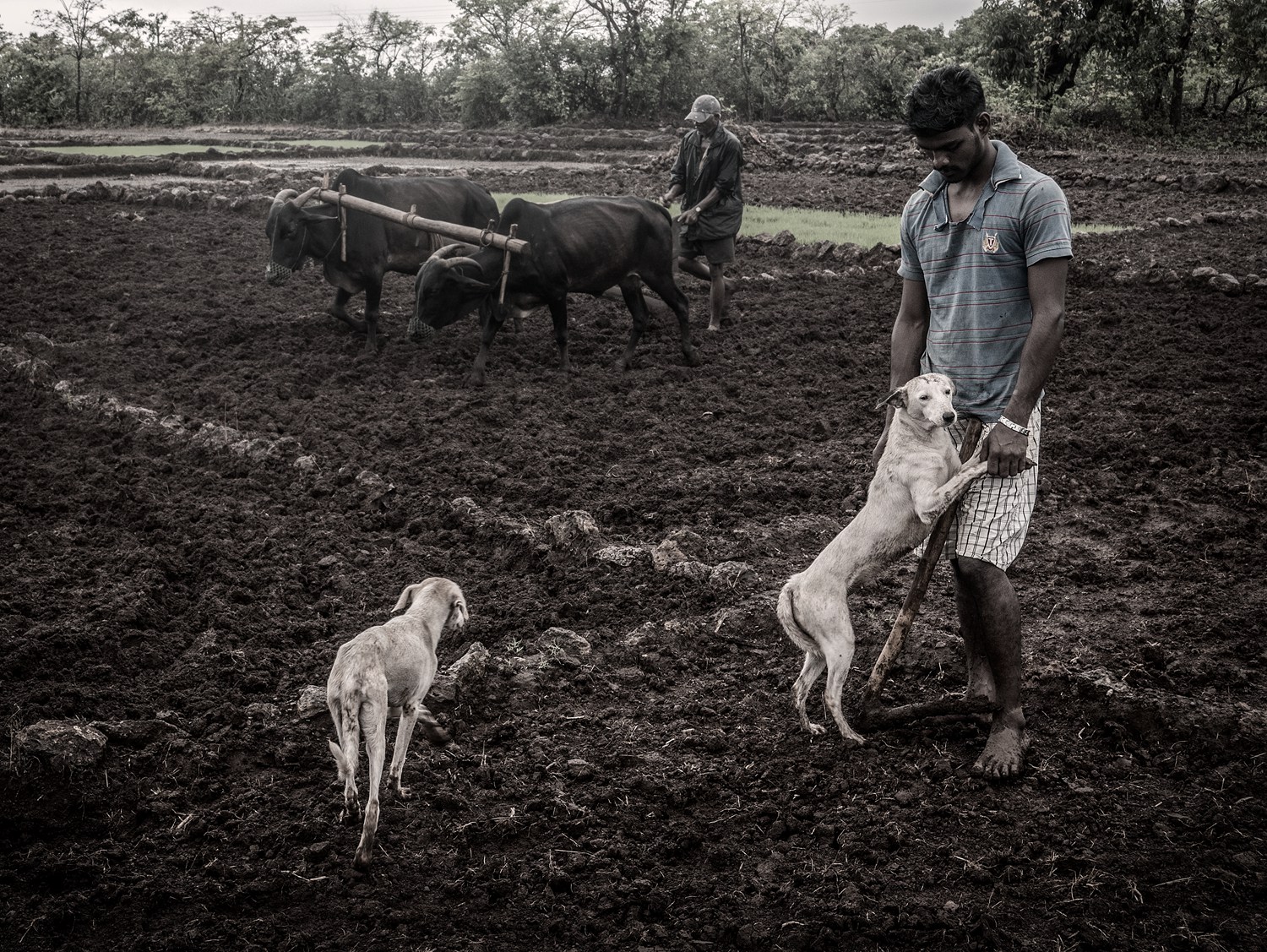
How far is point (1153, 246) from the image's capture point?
12.7 m

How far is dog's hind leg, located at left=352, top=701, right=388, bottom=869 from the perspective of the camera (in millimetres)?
3551

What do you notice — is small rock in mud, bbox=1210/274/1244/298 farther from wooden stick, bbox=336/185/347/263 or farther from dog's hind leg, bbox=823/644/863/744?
dog's hind leg, bbox=823/644/863/744

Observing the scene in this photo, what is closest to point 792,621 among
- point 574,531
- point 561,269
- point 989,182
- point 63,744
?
point 989,182

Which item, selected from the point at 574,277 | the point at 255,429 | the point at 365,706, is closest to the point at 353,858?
the point at 365,706

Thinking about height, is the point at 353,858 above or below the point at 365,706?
below

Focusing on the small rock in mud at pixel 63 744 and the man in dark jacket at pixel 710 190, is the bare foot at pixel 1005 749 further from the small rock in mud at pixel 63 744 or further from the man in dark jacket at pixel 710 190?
the man in dark jacket at pixel 710 190

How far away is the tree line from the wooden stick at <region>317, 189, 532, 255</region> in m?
20.3

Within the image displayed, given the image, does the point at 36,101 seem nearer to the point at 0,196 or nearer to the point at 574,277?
the point at 0,196

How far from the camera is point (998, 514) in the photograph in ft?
12.6

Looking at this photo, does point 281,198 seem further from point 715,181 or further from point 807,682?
point 807,682

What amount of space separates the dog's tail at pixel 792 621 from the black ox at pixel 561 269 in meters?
5.32

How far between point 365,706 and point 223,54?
4844 cm

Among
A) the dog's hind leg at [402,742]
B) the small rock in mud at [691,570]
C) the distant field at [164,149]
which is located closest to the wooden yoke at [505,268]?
the small rock in mud at [691,570]

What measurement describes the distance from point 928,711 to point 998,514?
0.82 meters
